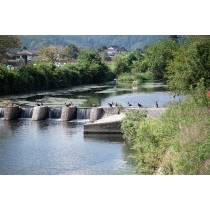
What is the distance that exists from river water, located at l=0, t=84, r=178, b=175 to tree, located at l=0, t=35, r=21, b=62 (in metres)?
0.87

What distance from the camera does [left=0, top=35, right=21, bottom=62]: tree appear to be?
8570 mm

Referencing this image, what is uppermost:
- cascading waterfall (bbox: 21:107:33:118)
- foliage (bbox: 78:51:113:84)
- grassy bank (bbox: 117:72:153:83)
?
foliage (bbox: 78:51:113:84)

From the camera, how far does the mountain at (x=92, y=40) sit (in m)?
8.42

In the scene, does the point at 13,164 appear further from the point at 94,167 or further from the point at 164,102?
the point at 164,102

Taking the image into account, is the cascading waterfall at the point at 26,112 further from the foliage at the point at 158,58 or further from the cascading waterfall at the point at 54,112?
the foliage at the point at 158,58

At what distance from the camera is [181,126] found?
27.3 feet

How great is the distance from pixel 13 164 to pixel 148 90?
2207 mm

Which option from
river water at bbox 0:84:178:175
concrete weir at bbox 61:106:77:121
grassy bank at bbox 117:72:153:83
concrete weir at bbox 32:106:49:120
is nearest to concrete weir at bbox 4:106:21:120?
river water at bbox 0:84:178:175

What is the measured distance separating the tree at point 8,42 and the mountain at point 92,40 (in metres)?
0.09

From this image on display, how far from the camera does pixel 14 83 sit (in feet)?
31.8

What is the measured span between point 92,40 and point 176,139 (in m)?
1.68

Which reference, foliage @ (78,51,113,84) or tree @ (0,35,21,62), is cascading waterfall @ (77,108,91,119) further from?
tree @ (0,35,21,62)
